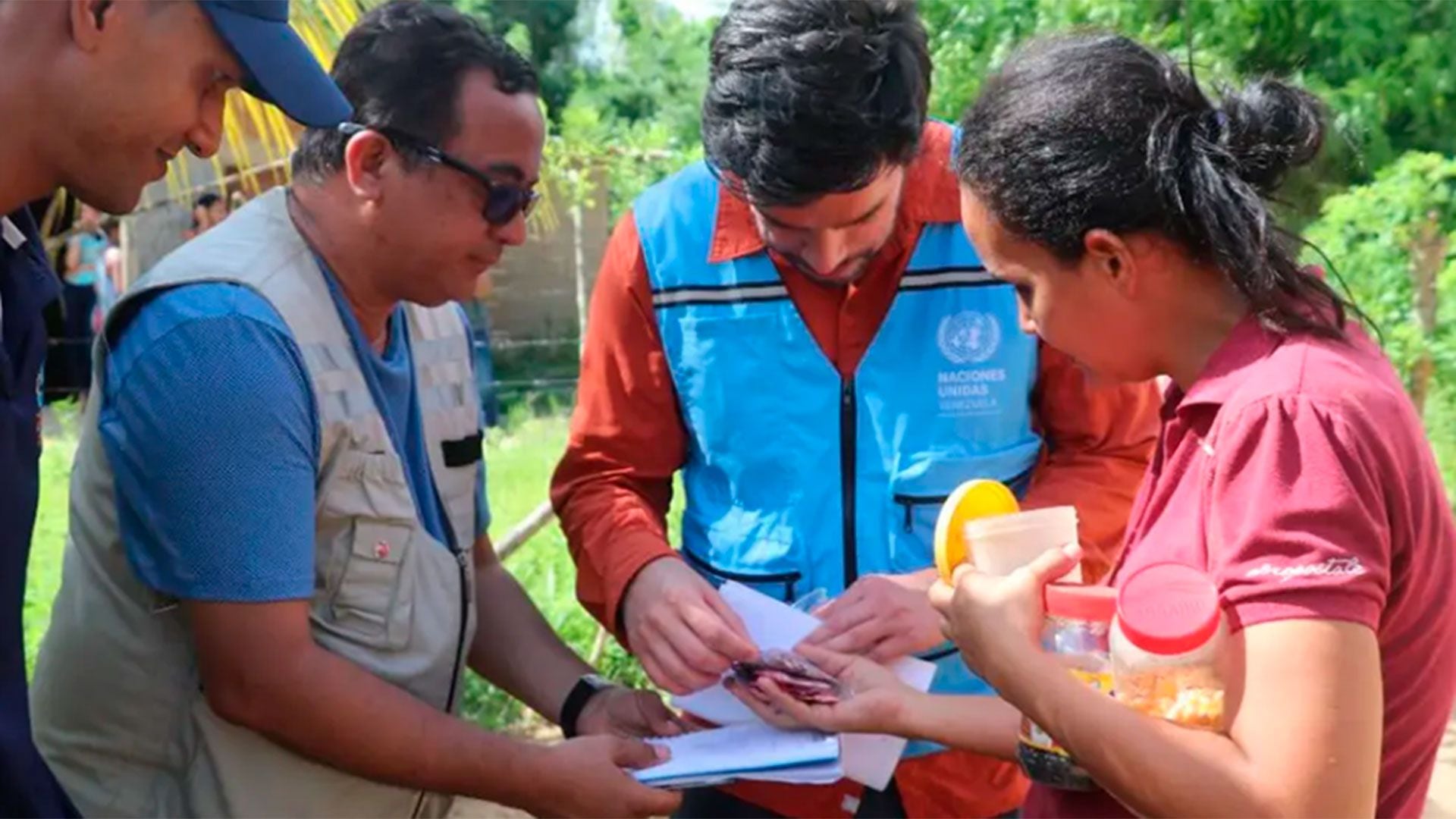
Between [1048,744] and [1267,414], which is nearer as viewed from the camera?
[1267,414]

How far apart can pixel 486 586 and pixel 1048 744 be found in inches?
51.4

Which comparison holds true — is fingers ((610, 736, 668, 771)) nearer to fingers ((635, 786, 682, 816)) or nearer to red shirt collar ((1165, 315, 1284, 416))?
fingers ((635, 786, 682, 816))

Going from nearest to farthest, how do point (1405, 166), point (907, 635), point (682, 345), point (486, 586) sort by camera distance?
point (907, 635), point (682, 345), point (486, 586), point (1405, 166)

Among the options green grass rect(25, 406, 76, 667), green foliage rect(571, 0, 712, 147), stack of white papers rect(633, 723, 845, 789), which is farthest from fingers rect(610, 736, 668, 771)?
green foliage rect(571, 0, 712, 147)

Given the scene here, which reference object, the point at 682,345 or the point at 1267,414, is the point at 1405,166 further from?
the point at 1267,414

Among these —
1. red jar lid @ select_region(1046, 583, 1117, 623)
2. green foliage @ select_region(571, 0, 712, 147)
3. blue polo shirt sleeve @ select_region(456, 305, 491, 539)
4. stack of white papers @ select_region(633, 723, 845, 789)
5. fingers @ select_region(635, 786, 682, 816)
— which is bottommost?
green foliage @ select_region(571, 0, 712, 147)

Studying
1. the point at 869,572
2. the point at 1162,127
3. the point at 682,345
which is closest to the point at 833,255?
the point at 682,345

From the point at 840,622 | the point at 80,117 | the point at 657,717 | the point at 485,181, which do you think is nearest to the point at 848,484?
the point at 840,622

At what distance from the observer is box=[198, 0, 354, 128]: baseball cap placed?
1.85 m

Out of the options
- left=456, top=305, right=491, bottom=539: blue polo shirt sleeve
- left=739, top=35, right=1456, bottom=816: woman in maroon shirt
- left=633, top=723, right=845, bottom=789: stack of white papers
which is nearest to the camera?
left=739, top=35, right=1456, bottom=816: woman in maroon shirt

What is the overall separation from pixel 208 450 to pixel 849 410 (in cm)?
102

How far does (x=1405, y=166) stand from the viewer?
5.22 metres

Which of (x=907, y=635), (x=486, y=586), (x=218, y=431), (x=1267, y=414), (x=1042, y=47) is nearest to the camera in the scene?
(x=1267, y=414)

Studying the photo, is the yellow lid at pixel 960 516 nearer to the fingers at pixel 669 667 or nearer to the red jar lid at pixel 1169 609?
the red jar lid at pixel 1169 609
